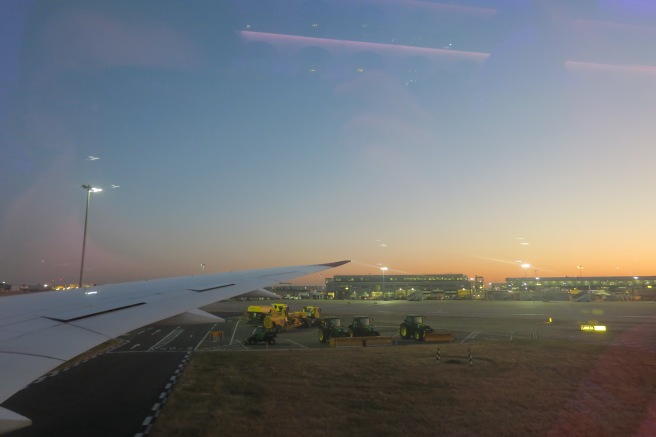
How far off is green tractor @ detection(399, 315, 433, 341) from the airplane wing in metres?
25.8

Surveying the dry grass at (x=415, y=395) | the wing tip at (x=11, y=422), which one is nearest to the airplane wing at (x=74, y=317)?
the wing tip at (x=11, y=422)

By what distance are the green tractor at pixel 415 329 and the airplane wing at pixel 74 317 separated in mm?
25765

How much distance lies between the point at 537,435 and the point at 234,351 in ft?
66.8

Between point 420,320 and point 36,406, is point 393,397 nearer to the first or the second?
point 36,406

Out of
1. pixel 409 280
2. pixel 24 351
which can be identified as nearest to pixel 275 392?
pixel 24 351

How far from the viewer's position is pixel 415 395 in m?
15.6

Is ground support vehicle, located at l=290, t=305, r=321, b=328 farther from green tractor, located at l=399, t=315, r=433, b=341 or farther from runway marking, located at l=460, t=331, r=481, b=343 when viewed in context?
runway marking, located at l=460, t=331, r=481, b=343

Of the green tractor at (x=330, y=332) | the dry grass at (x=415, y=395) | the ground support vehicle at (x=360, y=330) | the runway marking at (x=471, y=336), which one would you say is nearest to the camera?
the dry grass at (x=415, y=395)

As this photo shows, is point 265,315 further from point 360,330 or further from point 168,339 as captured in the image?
point 360,330

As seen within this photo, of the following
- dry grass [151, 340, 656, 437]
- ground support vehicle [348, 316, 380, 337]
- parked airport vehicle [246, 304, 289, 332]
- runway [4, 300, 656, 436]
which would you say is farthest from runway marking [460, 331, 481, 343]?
parked airport vehicle [246, 304, 289, 332]

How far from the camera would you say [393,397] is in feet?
50.3

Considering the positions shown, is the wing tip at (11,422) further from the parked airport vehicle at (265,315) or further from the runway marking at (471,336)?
the parked airport vehicle at (265,315)

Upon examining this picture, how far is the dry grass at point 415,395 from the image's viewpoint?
1227cm

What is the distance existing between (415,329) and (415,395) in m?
18.0
